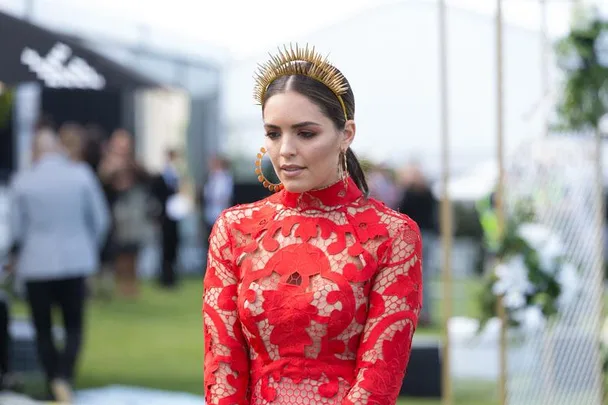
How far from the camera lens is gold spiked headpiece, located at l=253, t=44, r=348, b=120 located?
2.54 meters

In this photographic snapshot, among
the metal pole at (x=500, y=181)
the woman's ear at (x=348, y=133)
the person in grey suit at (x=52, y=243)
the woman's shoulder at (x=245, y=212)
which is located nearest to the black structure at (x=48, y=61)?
the person in grey suit at (x=52, y=243)

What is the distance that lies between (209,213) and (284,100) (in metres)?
13.4

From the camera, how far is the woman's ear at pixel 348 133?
260cm

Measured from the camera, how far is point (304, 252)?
2.53 meters

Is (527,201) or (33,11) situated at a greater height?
(33,11)

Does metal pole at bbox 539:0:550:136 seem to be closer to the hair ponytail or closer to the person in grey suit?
the person in grey suit

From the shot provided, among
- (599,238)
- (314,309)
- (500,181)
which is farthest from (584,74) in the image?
(314,309)

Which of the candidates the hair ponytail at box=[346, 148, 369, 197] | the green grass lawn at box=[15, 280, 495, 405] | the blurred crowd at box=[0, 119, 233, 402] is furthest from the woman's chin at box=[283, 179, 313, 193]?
the green grass lawn at box=[15, 280, 495, 405]

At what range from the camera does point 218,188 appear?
15641mm

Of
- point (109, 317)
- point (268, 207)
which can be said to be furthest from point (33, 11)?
point (268, 207)

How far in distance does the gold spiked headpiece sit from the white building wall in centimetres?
1319

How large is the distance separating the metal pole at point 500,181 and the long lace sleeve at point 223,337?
3.20 metres

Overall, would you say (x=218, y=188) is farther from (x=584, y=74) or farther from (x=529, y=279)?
(x=529, y=279)

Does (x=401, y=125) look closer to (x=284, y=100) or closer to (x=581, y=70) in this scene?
(x=581, y=70)
